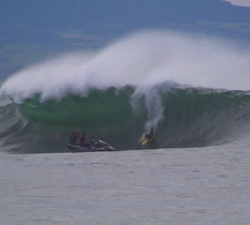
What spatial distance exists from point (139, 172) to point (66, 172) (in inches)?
39.2

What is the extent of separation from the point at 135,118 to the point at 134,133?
0.60 m

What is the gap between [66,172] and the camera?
8812 millimetres

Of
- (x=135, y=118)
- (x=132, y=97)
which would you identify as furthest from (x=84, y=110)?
(x=135, y=118)

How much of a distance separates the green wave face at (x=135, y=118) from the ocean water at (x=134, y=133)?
0.10 ft

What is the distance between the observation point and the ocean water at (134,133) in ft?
21.5

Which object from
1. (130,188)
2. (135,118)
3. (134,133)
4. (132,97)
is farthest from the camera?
(132,97)

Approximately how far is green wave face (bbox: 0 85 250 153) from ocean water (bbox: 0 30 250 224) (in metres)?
0.03

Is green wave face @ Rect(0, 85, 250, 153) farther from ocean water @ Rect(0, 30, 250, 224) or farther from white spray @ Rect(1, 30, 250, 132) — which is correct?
white spray @ Rect(1, 30, 250, 132)

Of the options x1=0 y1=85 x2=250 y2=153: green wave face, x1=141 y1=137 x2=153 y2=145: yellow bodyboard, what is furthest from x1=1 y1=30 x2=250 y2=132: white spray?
x1=141 y1=137 x2=153 y2=145: yellow bodyboard

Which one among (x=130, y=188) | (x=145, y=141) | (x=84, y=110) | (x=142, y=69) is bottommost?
(x=145, y=141)

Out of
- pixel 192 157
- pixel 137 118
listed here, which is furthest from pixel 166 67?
pixel 192 157

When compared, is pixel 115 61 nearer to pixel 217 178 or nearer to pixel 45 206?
pixel 217 178

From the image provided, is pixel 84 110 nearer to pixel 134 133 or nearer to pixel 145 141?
pixel 134 133

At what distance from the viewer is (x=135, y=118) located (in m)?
15.2
